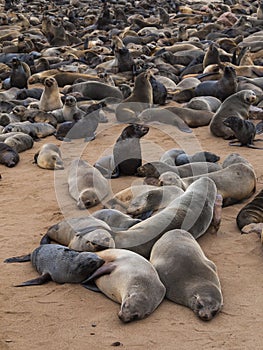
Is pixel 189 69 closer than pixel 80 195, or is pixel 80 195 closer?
pixel 80 195

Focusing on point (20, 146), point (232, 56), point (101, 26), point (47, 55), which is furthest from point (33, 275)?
point (101, 26)

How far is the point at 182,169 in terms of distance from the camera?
20.9 ft

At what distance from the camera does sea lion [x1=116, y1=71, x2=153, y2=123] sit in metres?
9.37

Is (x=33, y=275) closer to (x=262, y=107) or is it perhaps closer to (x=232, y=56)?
(x=262, y=107)

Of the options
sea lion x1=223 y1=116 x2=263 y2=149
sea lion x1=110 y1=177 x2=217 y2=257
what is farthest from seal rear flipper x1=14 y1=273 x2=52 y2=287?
sea lion x1=223 y1=116 x2=263 y2=149

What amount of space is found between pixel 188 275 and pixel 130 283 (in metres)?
0.42

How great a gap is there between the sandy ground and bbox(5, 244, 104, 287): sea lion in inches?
2.5

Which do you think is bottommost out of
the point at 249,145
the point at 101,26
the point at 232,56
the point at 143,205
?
the point at 101,26

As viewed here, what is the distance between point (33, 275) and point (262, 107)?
18.6 feet

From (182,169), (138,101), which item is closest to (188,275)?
(182,169)

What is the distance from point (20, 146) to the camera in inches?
322

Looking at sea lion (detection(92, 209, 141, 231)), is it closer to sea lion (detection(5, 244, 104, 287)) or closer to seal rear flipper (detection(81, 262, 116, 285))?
sea lion (detection(5, 244, 104, 287))

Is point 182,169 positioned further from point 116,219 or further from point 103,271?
point 103,271

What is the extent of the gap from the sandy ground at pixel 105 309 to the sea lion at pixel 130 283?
0.21 feet
